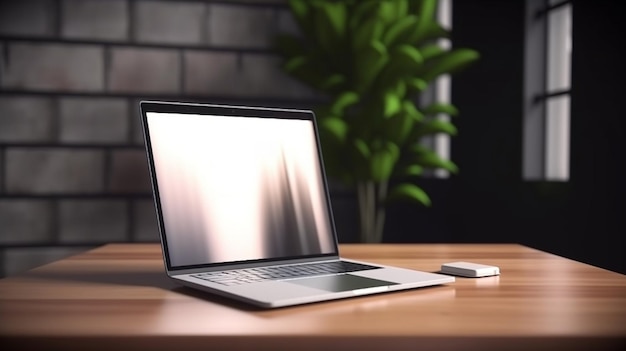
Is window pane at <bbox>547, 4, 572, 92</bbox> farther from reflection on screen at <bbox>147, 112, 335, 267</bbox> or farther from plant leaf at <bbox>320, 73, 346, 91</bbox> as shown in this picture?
reflection on screen at <bbox>147, 112, 335, 267</bbox>

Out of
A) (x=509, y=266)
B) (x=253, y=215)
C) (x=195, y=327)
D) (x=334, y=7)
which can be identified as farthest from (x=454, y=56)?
(x=195, y=327)

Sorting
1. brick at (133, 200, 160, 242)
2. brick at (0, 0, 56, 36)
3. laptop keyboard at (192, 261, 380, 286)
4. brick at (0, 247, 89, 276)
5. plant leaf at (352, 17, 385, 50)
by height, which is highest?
brick at (0, 0, 56, 36)

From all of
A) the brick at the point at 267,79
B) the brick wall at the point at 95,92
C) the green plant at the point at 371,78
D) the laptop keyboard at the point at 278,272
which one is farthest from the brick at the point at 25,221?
the laptop keyboard at the point at 278,272

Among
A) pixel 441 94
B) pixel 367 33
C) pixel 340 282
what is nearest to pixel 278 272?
pixel 340 282

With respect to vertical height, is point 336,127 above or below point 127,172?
above

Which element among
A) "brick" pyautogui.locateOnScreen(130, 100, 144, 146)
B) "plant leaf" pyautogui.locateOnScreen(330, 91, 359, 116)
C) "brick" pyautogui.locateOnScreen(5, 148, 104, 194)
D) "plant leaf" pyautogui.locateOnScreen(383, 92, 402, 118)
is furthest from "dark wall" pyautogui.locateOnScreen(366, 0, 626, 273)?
"brick" pyautogui.locateOnScreen(5, 148, 104, 194)

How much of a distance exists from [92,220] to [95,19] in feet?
2.57

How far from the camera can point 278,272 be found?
0.75 m

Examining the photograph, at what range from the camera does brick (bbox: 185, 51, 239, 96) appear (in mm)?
2314

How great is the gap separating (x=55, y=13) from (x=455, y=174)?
1.71 metres

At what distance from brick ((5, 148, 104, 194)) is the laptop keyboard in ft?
5.50

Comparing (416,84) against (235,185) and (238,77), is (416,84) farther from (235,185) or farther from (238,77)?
(235,185)

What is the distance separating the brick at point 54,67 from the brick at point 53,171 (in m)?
0.25

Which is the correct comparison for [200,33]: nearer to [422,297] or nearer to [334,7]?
[334,7]
